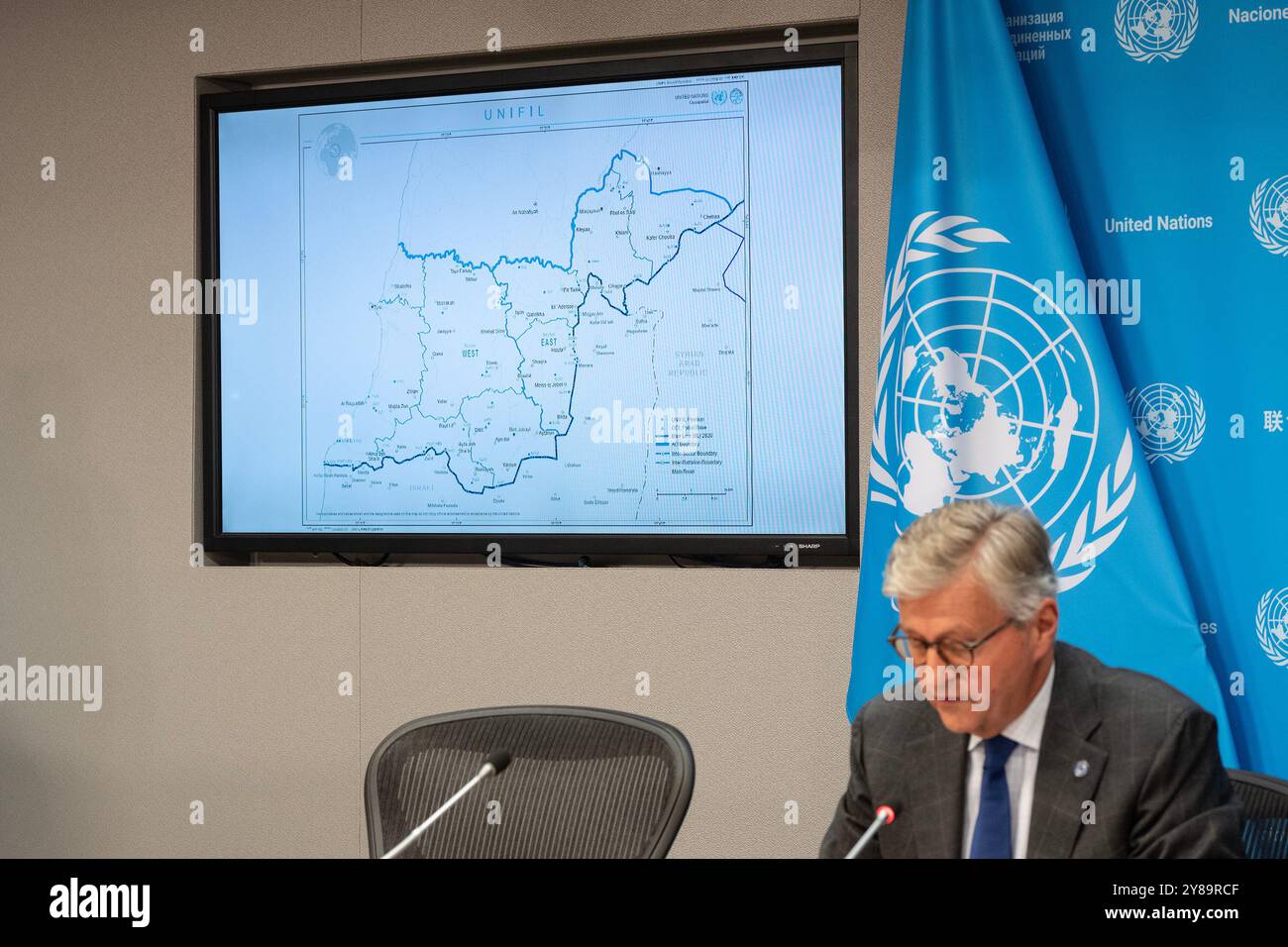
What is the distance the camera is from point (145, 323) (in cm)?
348

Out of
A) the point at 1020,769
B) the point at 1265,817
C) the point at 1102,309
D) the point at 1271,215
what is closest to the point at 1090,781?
the point at 1020,769

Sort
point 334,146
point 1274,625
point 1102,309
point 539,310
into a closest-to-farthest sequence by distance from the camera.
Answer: point 1274,625 → point 1102,309 → point 539,310 → point 334,146

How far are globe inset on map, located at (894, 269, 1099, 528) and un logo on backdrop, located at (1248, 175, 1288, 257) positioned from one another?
51 cm

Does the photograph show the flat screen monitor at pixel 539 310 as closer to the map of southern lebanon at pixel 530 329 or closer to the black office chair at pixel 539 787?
the map of southern lebanon at pixel 530 329

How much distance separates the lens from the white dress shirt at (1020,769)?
5.11 feet

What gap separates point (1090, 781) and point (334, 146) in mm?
2719

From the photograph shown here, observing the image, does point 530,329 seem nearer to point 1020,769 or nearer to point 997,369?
point 997,369

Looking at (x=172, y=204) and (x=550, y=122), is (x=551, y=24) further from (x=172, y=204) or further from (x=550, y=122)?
(x=172, y=204)

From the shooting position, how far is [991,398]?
265cm

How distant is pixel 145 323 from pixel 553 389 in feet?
4.31

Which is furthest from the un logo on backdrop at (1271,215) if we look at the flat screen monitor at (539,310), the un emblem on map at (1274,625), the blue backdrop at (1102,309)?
the flat screen monitor at (539,310)

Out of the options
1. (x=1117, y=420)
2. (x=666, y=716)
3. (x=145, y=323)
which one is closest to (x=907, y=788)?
(x=1117, y=420)

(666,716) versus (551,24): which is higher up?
(551,24)

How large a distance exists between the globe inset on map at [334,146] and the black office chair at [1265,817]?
2767 millimetres
